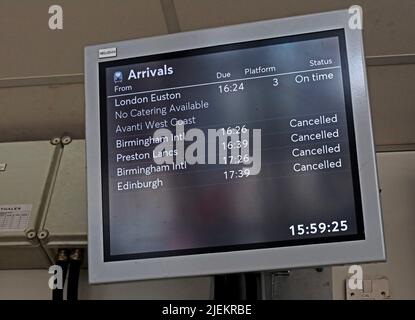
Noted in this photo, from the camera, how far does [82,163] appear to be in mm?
1764

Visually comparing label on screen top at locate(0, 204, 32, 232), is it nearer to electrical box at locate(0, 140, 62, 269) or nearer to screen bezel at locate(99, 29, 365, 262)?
electrical box at locate(0, 140, 62, 269)

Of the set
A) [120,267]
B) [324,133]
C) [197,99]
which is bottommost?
[120,267]

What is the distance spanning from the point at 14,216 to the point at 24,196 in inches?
2.6

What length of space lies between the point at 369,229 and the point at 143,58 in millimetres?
589

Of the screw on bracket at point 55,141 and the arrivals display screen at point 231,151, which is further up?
the screw on bracket at point 55,141

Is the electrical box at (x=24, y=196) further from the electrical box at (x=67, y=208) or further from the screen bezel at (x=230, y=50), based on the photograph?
the screen bezel at (x=230, y=50)

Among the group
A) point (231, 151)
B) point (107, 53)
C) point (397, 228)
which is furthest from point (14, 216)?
point (397, 228)

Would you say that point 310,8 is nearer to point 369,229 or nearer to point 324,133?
point 324,133

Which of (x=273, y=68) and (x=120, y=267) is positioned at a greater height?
(x=273, y=68)

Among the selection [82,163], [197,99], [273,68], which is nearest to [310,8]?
[273,68]

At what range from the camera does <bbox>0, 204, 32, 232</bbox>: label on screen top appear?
1629 millimetres

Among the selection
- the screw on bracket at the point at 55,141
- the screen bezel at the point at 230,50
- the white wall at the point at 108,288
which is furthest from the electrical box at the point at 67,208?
the screen bezel at the point at 230,50

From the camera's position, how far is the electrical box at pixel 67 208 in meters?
1.61

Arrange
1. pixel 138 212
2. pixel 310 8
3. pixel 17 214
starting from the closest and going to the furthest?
pixel 138 212
pixel 310 8
pixel 17 214
